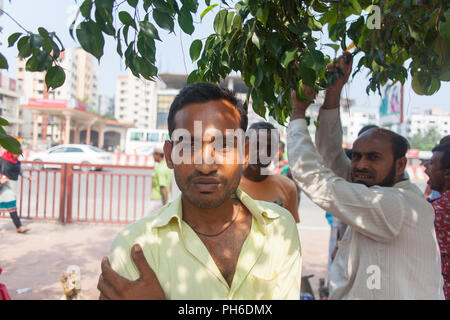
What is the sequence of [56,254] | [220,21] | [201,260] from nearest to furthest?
[201,260] → [220,21] → [56,254]

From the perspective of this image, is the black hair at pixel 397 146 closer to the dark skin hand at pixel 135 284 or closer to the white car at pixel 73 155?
the dark skin hand at pixel 135 284

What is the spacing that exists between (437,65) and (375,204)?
2.45 ft

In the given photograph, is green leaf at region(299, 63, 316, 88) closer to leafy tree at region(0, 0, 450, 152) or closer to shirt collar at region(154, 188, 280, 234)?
leafy tree at region(0, 0, 450, 152)

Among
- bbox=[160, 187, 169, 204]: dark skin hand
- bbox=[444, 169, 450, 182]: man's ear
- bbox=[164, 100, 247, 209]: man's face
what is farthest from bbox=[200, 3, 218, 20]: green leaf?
bbox=[160, 187, 169, 204]: dark skin hand

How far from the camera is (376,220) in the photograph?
174 cm

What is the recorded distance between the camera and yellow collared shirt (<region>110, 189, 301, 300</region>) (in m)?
1.22

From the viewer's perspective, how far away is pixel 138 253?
1.20 meters

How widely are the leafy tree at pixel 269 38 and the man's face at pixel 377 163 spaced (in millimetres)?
393

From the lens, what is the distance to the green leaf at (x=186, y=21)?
1412 millimetres

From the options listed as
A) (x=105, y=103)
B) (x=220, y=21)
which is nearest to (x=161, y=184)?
(x=220, y=21)

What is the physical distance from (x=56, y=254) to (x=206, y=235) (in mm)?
4820

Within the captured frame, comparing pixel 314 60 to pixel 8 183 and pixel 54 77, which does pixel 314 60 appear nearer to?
pixel 54 77
